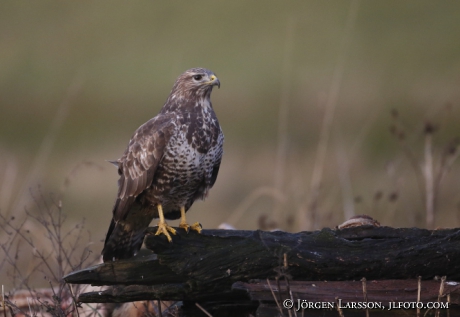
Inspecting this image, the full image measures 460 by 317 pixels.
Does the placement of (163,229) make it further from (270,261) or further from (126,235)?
(270,261)

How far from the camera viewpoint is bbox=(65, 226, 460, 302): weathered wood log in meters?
4.62

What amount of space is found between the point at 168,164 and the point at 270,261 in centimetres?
121

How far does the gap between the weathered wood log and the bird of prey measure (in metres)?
0.52

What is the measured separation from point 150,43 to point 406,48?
5.31 m

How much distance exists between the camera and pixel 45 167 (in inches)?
481

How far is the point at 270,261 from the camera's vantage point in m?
4.66

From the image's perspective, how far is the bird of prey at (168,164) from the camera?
557cm

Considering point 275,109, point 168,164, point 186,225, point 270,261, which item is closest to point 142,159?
point 168,164

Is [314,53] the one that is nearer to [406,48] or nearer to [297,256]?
[406,48]

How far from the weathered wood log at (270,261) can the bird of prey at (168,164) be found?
1.71 ft

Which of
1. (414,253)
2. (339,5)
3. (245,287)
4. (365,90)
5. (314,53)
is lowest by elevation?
(245,287)

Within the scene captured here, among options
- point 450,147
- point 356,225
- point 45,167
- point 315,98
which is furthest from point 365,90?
point 356,225

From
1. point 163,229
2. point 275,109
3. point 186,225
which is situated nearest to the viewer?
point 163,229

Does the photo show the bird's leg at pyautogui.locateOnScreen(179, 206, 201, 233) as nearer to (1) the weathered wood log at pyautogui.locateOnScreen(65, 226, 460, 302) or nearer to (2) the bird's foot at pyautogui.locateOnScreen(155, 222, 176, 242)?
(2) the bird's foot at pyautogui.locateOnScreen(155, 222, 176, 242)
